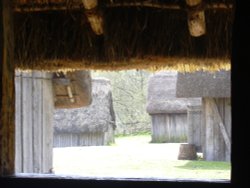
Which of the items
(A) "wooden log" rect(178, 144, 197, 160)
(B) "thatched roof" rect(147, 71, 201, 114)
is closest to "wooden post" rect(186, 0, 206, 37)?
(A) "wooden log" rect(178, 144, 197, 160)

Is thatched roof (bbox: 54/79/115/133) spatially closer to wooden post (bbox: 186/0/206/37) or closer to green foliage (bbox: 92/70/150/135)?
green foliage (bbox: 92/70/150/135)

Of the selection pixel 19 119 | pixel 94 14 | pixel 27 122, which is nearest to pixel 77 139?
pixel 27 122

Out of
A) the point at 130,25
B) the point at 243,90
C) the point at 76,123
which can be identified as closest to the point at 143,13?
the point at 130,25

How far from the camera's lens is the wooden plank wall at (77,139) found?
22.9 meters

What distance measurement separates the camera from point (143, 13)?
10.3 feet

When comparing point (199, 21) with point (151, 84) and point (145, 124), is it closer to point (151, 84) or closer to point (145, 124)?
point (151, 84)

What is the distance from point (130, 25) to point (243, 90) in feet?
7.36

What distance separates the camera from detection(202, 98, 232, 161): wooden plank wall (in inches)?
501

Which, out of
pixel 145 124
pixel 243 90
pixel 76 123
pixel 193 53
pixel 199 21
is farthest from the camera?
pixel 145 124

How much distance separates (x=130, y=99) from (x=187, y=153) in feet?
59.3

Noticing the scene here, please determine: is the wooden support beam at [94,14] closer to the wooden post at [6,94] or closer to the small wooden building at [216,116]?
the wooden post at [6,94]

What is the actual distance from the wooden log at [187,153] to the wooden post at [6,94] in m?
13.4

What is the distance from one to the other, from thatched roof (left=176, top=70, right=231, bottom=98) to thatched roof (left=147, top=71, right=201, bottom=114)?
812 centimetres

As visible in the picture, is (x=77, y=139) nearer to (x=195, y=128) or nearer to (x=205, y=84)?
(x=195, y=128)
